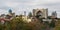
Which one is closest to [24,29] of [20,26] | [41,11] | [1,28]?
[20,26]

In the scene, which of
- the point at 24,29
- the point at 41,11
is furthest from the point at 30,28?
the point at 41,11

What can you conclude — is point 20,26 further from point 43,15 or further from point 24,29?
point 43,15

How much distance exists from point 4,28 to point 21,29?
6.27 feet

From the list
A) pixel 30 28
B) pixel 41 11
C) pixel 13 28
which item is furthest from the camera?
pixel 41 11

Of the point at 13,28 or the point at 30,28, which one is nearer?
the point at 13,28

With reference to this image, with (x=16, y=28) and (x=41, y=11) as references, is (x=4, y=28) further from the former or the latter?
(x=41, y=11)

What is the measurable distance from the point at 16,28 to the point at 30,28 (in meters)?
3.46

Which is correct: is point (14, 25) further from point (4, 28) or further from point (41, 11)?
point (41, 11)

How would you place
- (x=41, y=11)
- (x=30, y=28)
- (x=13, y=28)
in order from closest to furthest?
Answer: 1. (x=13, y=28)
2. (x=30, y=28)
3. (x=41, y=11)

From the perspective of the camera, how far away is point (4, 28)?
31.1 metres

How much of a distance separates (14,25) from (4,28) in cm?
154

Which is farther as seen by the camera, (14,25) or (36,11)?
(36,11)

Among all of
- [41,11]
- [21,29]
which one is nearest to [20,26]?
[21,29]

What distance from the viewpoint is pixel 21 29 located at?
30.8 m
